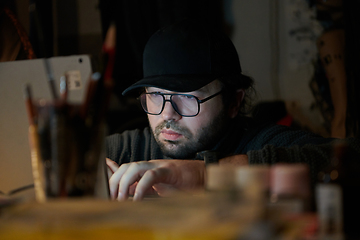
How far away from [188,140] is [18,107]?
2.75 feet

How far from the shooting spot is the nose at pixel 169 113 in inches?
56.6

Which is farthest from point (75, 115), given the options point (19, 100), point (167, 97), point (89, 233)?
point (167, 97)

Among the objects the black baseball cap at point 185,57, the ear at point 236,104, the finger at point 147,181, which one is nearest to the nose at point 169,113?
the black baseball cap at point 185,57

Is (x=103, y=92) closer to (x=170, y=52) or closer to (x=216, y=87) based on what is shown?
(x=170, y=52)

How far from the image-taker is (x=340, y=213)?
19.4 inches

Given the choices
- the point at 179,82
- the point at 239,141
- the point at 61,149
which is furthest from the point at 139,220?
the point at 239,141

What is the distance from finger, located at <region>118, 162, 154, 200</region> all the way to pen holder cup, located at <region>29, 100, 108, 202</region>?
10.4 inches

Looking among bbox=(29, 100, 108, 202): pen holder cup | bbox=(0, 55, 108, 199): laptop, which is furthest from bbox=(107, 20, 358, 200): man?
bbox=(29, 100, 108, 202): pen holder cup

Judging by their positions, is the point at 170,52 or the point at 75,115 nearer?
the point at 75,115

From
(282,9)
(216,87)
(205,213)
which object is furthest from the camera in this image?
(282,9)

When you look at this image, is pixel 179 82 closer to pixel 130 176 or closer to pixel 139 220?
pixel 130 176

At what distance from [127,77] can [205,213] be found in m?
1.86

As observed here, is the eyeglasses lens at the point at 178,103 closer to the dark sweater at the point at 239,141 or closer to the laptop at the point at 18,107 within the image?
the dark sweater at the point at 239,141

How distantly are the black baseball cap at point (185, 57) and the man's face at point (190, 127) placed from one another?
70 mm
